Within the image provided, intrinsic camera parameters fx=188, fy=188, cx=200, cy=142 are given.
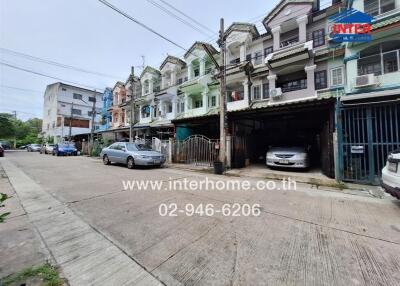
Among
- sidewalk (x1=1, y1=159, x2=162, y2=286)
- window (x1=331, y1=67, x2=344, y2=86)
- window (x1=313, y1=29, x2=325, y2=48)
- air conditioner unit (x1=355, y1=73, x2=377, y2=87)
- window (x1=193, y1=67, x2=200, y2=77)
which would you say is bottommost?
sidewalk (x1=1, y1=159, x2=162, y2=286)

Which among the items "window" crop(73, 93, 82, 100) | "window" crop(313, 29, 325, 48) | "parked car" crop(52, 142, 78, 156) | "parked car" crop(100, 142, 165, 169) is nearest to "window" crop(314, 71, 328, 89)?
"window" crop(313, 29, 325, 48)

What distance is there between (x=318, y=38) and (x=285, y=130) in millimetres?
6390

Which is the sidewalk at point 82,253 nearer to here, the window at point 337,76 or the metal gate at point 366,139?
the metal gate at point 366,139

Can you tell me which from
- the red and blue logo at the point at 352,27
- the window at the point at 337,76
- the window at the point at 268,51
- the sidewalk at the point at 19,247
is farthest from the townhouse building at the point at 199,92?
the sidewalk at the point at 19,247

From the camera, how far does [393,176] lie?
3857 mm

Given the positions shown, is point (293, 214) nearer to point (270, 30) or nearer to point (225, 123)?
point (225, 123)

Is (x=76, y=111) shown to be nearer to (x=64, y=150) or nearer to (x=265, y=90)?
(x=64, y=150)

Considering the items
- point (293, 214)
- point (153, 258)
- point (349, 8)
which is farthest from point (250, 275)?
point (349, 8)

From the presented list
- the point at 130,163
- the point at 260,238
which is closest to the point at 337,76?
the point at 260,238

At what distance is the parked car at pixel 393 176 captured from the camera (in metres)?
3.74

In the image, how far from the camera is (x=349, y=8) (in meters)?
10.5

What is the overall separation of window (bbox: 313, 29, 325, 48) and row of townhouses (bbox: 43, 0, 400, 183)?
0.06 meters

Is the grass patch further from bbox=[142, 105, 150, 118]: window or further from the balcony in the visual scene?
bbox=[142, 105, 150, 118]: window

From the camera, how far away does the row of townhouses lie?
6.63 metres
